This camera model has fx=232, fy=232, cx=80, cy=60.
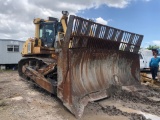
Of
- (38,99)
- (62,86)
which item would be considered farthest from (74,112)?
(38,99)

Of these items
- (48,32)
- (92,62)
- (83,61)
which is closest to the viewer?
(83,61)

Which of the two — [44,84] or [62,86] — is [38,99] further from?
[62,86]

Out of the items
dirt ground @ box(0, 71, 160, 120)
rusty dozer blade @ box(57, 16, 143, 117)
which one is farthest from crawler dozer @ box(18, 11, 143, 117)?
dirt ground @ box(0, 71, 160, 120)

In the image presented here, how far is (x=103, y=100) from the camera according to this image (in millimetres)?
6270

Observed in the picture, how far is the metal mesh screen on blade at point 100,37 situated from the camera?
5.49 metres

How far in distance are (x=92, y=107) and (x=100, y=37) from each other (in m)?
1.86

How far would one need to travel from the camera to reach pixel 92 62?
20.8 ft

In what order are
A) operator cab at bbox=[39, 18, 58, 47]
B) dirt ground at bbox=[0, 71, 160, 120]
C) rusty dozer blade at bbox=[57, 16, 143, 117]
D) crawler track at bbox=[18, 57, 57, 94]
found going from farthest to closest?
operator cab at bbox=[39, 18, 58, 47], crawler track at bbox=[18, 57, 57, 94], rusty dozer blade at bbox=[57, 16, 143, 117], dirt ground at bbox=[0, 71, 160, 120]

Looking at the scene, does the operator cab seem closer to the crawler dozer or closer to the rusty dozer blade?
the crawler dozer

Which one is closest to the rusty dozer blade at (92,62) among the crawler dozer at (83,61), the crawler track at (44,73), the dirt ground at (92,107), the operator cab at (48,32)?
the crawler dozer at (83,61)

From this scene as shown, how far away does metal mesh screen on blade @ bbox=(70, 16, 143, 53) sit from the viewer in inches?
216

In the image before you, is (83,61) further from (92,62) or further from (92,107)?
(92,107)

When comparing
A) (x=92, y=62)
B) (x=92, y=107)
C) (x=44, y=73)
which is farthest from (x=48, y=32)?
(x=92, y=107)

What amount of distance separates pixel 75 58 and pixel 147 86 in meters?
3.39
